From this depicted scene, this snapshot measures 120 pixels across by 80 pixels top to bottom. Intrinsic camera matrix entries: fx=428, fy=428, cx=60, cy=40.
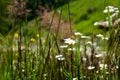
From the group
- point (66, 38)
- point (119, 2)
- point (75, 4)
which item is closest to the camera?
point (119, 2)

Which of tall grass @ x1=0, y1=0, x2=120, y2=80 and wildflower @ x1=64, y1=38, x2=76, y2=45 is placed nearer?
tall grass @ x1=0, y1=0, x2=120, y2=80

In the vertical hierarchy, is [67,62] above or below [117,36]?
below

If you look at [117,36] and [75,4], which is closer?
[117,36]

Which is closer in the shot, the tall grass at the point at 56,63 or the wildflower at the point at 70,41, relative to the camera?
the tall grass at the point at 56,63

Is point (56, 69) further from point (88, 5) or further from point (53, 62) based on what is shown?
point (88, 5)

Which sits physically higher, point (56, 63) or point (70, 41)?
point (70, 41)

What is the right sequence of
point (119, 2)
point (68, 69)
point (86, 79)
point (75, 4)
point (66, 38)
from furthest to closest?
point (75, 4)
point (66, 38)
point (68, 69)
point (86, 79)
point (119, 2)

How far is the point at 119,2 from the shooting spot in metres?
3.15

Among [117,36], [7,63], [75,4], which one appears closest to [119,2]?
[117,36]

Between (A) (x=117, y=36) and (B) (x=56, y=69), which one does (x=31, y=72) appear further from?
(A) (x=117, y=36)

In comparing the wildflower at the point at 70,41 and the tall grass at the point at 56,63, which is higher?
the wildflower at the point at 70,41

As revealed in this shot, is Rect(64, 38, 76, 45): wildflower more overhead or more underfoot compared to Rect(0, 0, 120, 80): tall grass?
more overhead

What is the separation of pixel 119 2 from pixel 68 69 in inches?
42.5

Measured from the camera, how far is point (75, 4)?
427 ft
